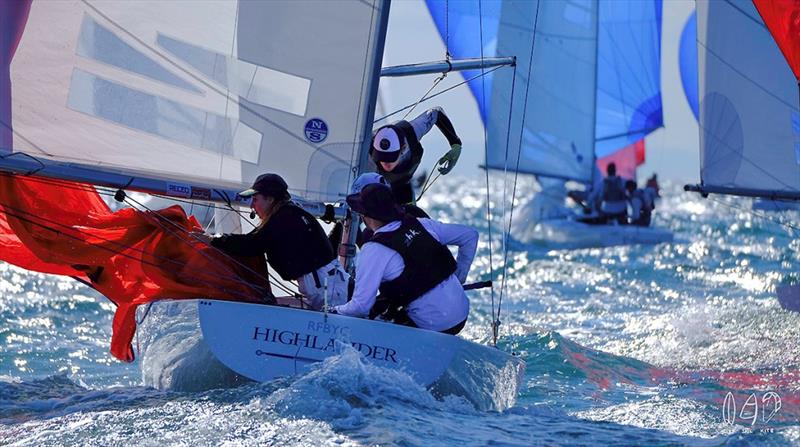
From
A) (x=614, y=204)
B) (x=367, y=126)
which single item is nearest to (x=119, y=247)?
(x=367, y=126)

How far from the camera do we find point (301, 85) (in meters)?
6.43

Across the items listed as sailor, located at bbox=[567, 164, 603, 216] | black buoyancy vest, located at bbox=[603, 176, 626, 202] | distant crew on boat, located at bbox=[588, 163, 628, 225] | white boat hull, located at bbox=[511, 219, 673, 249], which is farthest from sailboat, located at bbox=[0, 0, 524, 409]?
sailor, located at bbox=[567, 164, 603, 216]

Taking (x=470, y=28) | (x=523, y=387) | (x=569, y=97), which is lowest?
(x=523, y=387)

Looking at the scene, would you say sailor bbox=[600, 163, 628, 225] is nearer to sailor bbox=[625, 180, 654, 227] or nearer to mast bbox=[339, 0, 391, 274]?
sailor bbox=[625, 180, 654, 227]

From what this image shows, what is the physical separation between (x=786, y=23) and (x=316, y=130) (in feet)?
10.3

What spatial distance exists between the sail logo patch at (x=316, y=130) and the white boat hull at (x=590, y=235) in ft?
44.7

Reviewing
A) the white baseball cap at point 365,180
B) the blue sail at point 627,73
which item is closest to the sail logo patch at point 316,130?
the white baseball cap at point 365,180

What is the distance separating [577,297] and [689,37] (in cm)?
918

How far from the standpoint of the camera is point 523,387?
280 inches

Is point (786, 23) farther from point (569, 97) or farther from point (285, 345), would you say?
point (569, 97)

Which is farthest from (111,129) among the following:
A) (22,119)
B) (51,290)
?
(51,290)

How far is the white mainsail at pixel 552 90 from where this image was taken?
18188 mm

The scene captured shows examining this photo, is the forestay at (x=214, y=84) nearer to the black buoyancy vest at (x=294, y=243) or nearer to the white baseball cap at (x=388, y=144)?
the white baseball cap at (x=388, y=144)

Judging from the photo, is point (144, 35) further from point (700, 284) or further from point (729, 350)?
point (700, 284)
